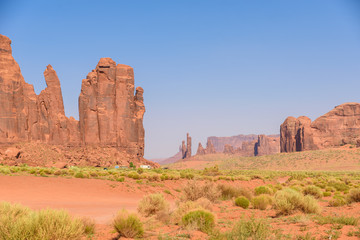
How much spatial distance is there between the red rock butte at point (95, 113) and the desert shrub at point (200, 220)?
68.2 meters

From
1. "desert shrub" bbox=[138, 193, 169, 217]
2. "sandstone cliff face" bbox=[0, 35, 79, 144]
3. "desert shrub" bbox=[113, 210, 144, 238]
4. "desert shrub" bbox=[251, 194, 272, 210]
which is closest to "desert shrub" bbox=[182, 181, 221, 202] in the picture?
"desert shrub" bbox=[251, 194, 272, 210]

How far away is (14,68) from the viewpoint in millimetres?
74625

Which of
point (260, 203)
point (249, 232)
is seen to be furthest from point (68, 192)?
point (249, 232)

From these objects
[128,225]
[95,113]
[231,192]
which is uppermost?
[95,113]

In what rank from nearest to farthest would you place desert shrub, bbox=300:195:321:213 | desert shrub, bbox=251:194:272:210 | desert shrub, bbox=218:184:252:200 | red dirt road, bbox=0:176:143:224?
desert shrub, bbox=300:195:321:213 → desert shrub, bbox=251:194:272:210 → red dirt road, bbox=0:176:143:224 → desert shrub, bbox=218:184:252:200

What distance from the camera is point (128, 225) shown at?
32.3 feet

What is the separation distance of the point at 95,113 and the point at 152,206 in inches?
2853

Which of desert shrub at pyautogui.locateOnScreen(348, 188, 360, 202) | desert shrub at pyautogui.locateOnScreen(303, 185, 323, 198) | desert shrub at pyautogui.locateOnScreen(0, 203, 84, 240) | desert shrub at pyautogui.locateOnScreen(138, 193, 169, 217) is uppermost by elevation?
desert shrub at pyautogui.locateOnScreen(0, 203, 84, 240)

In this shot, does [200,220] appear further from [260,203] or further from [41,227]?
[260,203]

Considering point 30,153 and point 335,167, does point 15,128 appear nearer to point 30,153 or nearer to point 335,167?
point 30,153

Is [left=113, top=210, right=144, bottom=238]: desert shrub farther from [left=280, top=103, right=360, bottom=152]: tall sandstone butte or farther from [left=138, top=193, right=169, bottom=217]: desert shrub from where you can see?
[left=280, top=103, right=360, bottom=152]: tall sandstone butte

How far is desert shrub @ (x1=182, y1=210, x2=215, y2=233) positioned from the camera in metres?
10.6

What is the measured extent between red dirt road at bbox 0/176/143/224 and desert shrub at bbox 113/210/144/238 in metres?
10.8

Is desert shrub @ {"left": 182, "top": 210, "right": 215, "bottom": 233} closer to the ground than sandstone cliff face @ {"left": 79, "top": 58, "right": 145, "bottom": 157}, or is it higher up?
closer to the ground
